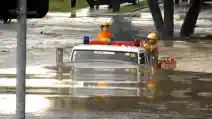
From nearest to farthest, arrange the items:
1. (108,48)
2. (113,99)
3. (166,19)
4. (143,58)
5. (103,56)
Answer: (113,99) < (103,56) < (108,48) < (143,58) < (166,19)

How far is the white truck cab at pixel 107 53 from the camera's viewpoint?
1245 cm

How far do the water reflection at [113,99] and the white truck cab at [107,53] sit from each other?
3.26 ft

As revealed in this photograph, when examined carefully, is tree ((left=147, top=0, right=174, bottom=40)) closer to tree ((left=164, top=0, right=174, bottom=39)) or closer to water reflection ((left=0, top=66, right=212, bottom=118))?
tree ((left=164, top=0, right=174, bottom=39))

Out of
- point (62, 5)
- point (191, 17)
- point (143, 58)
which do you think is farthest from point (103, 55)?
point (62, 5)

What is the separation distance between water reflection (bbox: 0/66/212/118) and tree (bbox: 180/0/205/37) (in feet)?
74.4

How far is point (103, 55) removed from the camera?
12477 mm

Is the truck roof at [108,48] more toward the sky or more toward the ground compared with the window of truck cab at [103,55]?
more toward the sky

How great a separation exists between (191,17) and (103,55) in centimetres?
2239

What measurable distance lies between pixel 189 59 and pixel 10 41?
31.2ft

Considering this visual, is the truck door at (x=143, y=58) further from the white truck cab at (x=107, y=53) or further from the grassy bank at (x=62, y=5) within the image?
the grassy bank at (x=62, y=5)

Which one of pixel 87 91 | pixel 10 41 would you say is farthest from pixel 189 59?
pixel 87 91

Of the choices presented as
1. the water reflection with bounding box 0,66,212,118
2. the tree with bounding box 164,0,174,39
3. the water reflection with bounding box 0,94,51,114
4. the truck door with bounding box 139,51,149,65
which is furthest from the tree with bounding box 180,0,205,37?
the water reflection with bounding box 0,94,51,114

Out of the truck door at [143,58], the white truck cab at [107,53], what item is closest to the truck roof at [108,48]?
the white truck cab at [107,53]

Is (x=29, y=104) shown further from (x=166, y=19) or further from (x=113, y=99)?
(x=166, y=19)
